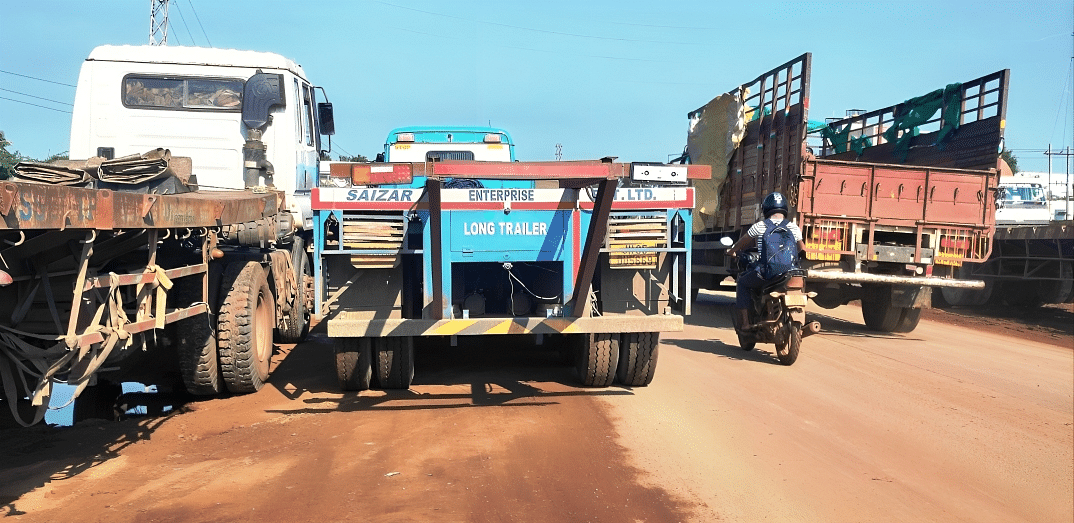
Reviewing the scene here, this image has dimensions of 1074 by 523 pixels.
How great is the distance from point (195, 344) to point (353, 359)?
3.72 feet

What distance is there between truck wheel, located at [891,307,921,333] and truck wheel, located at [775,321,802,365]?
366cm

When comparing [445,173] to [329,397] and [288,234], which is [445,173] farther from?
[288,234]

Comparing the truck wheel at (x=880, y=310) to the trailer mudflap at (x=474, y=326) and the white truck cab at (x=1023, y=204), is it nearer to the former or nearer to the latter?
the trailer mudflap at (x=474, y=326)

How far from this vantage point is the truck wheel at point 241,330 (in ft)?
19.2

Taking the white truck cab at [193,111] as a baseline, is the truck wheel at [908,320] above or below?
below

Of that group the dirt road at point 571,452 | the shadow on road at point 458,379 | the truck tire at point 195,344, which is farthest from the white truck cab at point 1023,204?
the truck tire at point 195,344

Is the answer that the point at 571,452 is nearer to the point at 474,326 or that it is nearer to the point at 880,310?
the point at 474,326

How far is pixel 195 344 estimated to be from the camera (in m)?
5.61

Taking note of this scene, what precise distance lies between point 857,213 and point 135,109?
27.7 feet

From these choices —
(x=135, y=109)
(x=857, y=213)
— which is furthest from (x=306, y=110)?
(x=857, y=213)

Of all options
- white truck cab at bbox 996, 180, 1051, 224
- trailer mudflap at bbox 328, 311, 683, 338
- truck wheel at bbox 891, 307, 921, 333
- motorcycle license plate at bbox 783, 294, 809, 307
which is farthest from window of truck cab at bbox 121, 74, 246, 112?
white truck cab at bbox 996, 180, 1051, 224

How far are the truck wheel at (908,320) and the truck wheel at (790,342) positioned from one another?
144 inches

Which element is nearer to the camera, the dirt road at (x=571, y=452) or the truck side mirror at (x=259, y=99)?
the dirt road at (x=571, y=452)

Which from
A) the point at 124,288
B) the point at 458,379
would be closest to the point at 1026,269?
the point at 458,379
